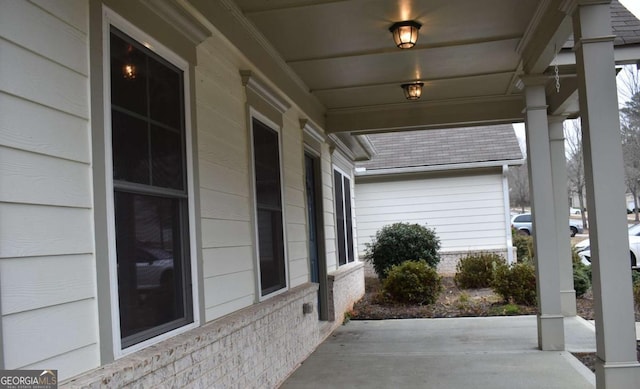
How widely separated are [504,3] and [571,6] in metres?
0.73

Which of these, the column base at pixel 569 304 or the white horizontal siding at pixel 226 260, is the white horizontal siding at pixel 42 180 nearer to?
the white horizontal siding at pixel 226 260

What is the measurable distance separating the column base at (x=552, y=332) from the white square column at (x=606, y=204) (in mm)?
2329

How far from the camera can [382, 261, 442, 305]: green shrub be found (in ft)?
35.5

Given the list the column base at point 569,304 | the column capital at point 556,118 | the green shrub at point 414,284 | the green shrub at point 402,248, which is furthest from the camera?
the green shrub at point 402,248

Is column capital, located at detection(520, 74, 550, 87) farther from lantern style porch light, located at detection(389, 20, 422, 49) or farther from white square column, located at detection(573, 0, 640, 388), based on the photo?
white square column, located at detection(573, 0, 640, 388)

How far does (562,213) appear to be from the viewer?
8.95 m

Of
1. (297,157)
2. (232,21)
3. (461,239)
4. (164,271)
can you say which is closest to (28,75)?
(164,271)

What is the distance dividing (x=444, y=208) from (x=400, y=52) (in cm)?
1008

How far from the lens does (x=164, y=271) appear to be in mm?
3514

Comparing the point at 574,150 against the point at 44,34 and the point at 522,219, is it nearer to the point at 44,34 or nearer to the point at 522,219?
the point at 522,219

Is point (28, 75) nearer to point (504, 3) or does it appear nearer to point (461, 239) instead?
point (504, 3)

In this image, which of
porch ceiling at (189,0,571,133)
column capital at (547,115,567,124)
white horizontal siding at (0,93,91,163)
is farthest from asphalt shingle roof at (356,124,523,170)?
white horizontal siding at (0,93,91,163)

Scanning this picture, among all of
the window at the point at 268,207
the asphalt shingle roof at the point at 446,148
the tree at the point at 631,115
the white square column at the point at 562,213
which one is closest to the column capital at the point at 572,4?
the window at the point at 268,207

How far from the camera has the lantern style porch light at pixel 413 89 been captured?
7.66m
